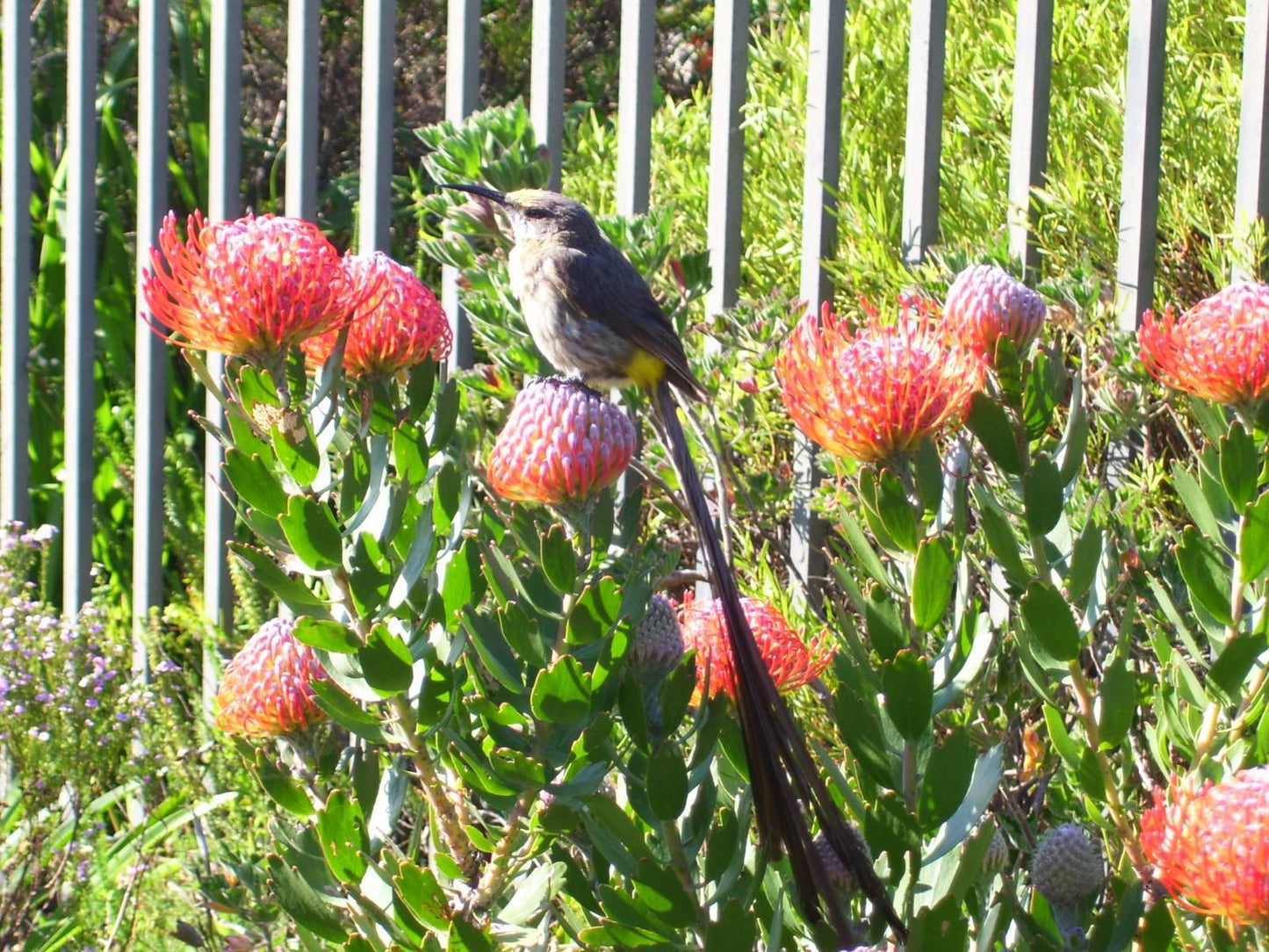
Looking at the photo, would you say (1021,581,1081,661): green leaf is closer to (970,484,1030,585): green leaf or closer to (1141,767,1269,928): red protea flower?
(970,484,1030,585): green leaf

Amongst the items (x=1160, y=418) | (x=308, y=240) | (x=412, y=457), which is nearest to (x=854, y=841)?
(x=412, y=457)

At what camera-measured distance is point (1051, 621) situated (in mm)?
1552

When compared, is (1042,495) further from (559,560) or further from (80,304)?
(80,304)

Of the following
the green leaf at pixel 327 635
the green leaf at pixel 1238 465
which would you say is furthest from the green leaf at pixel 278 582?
the green leaf at pixel 1238 465

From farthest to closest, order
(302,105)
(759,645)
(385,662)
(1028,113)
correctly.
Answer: (302,105)
(1028,113)
(759,645)
(385,662)

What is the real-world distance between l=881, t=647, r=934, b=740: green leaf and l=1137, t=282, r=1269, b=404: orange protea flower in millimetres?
445

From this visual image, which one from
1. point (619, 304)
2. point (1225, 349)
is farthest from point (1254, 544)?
point (619, 304)

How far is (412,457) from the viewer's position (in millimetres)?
1596

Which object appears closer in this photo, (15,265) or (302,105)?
(302,105)

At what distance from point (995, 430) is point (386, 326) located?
0.72 m

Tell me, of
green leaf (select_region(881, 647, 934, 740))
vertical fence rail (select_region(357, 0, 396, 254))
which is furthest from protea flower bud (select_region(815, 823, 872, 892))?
vertical fence rail (select_region(357, 0, 396, 254))

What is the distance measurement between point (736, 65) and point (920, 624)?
1.91 meters

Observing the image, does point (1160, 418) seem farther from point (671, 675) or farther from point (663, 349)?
point (671, 675)

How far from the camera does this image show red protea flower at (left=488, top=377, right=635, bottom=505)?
151 cm
